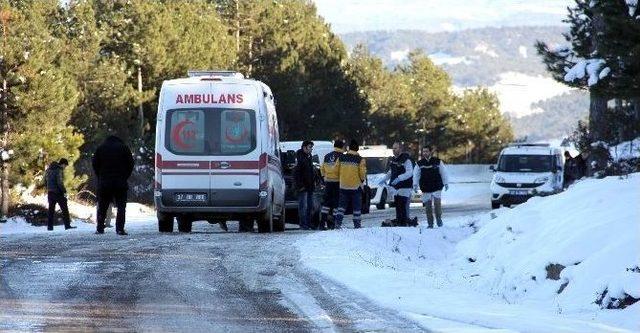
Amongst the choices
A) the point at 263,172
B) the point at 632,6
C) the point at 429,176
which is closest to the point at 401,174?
the point at 429,176

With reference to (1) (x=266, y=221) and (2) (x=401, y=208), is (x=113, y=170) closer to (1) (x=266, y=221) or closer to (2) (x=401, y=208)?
(1) (x=266, y=221)

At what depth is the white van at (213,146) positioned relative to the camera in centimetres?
2202

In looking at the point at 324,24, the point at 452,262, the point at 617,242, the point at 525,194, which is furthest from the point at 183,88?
the point at 324,24

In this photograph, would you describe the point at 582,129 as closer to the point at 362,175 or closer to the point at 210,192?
the point at 362,175

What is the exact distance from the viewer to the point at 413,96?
121500mm

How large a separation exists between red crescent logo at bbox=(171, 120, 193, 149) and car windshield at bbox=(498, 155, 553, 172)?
18073mm

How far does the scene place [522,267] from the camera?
14.6 metres

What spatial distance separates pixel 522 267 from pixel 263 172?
331 inches

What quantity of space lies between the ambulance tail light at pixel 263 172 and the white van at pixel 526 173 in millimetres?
16388

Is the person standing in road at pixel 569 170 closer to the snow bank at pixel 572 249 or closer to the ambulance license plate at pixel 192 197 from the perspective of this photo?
the ambulance license plate at pixel 192 197

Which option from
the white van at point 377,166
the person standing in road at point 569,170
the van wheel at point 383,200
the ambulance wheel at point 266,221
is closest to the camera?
the ambulance wheel at point 266,221

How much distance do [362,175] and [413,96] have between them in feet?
Answer: 323

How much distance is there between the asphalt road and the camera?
31.7ft

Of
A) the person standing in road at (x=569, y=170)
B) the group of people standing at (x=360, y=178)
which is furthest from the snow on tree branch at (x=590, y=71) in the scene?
the person standing in road at (x=569, y=170)
